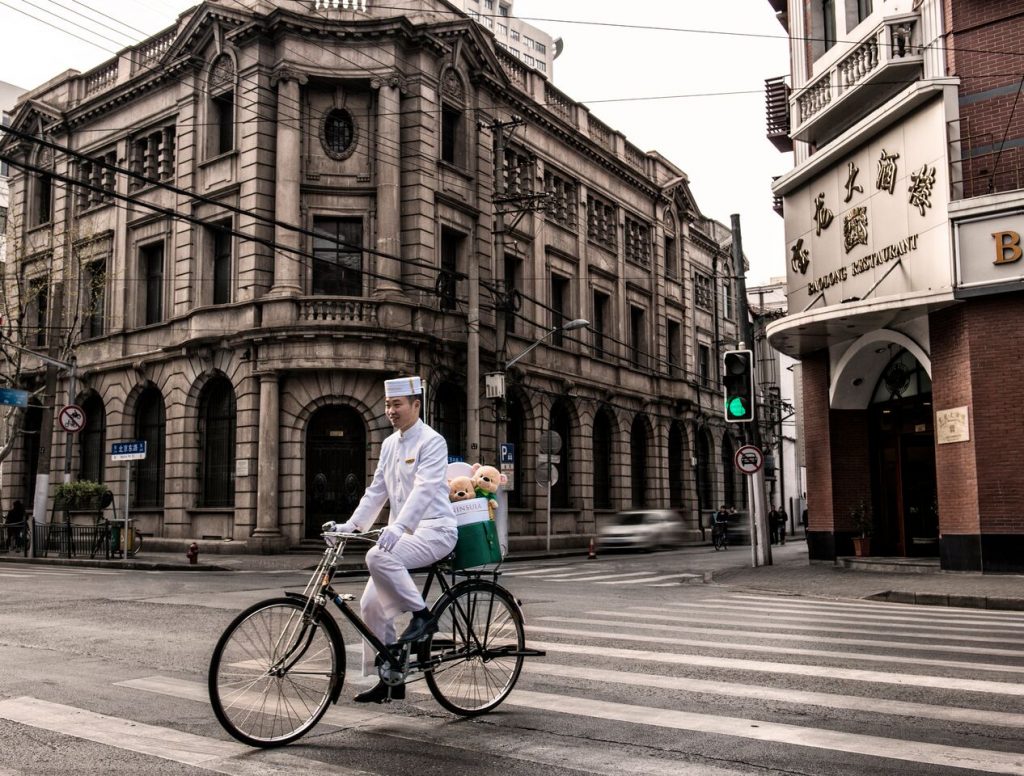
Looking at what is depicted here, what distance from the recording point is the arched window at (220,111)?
1161 inches

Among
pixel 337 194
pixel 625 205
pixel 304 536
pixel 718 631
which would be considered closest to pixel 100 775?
pixel 718 631

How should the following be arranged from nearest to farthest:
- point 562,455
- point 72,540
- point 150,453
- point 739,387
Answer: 1. point 739,387
2. point 72,540
3. point 150,453
4. point 562,455

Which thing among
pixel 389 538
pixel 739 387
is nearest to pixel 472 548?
pixel 389 538

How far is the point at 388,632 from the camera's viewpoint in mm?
5621

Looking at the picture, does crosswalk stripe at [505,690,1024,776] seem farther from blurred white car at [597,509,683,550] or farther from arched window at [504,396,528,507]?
arched window at [504,396,528,507]

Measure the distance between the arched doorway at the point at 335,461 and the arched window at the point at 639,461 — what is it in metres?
17.8

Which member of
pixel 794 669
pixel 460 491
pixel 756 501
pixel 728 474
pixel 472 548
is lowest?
pixel 794 669

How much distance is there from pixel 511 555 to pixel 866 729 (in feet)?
79.8

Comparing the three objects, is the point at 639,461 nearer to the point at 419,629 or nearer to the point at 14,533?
the point at 14,533

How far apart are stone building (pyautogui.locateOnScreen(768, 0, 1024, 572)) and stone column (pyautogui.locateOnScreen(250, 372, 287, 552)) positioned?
13402mm

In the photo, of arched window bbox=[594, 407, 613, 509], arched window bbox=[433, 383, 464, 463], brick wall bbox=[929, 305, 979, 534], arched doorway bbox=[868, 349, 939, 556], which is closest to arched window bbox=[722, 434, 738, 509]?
arched window bbox=[594, 407, 613, 509]

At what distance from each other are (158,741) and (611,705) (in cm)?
271

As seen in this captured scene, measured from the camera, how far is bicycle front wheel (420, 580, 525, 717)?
19.2ft

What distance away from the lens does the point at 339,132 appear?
2870 centimetres
